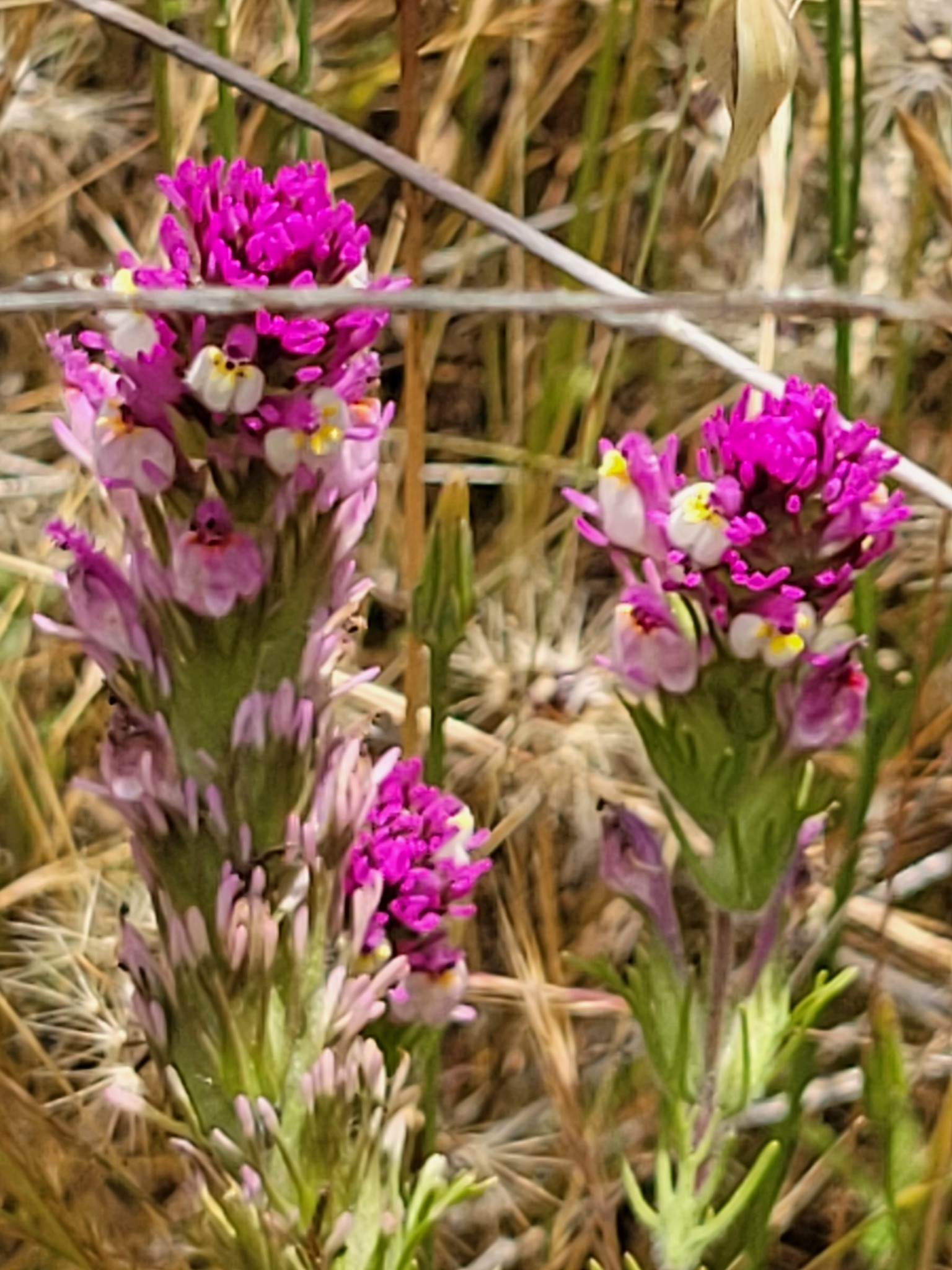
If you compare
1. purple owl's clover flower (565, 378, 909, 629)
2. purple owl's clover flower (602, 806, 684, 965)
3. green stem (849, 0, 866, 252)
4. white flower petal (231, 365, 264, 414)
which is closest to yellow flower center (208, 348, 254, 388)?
white flower petal (231, 365, 264, 414)

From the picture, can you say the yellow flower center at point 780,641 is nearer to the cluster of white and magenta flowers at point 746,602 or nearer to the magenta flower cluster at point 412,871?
the cluster of white and magenta flowers at point 746,602

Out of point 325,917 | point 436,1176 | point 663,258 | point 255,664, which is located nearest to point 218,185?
point 255,664

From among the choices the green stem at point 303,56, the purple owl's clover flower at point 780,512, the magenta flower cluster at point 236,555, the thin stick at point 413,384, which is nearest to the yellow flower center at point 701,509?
the purple owl's clover flower at point 780,512

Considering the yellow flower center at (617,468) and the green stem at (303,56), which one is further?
the green stem at (303,56)

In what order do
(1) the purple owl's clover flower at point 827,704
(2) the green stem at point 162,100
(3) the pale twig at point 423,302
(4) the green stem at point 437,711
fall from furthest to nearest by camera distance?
(2) the green stem at point 162,100, (4) the green stem at point 437,711, (1) the purple owl's clover flower at point 827,704, (3) the pale twig at point 423,302

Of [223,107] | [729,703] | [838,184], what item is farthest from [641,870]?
[223,107]
